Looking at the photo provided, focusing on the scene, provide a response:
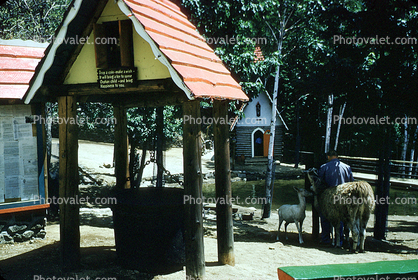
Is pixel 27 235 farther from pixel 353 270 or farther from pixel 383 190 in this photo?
pixel 383 190

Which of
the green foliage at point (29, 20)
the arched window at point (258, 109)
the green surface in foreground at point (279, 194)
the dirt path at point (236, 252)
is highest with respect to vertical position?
the green foliage at point (29, 20)

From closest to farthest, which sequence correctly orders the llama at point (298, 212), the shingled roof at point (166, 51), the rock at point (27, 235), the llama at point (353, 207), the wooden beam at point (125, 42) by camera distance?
the shingled roof at point (166, 51) → the wooden beam at point (125, 42) → the rock at point (27, 235) → the llama at point (353, 207) → the llama at point (298, 212)

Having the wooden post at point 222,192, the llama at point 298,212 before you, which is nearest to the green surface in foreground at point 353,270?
the wooden post at point 222,192

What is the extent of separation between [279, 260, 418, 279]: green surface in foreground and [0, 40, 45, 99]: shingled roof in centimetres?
655

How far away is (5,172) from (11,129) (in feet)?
3.00

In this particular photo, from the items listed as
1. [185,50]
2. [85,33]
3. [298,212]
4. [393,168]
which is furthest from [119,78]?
[393,168]

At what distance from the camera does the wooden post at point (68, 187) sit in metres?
5.57

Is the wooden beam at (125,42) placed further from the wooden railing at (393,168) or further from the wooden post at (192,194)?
the wooden railing at (393,168)

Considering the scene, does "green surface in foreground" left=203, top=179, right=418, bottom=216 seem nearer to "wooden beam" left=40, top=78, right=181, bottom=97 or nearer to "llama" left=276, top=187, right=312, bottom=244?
"llama" left=276, top=187, right=312, bottom=244

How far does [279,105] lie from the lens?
31.2 metres

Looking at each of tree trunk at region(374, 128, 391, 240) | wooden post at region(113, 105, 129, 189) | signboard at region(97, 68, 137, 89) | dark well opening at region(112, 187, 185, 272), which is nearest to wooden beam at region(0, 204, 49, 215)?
wooden post at region(113, 105, 129, 189)

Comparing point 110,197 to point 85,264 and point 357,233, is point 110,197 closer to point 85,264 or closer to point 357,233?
point 85,264

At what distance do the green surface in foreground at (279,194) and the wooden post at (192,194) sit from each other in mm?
10745

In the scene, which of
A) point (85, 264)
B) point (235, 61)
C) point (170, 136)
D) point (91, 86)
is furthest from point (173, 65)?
point (170, 136)
